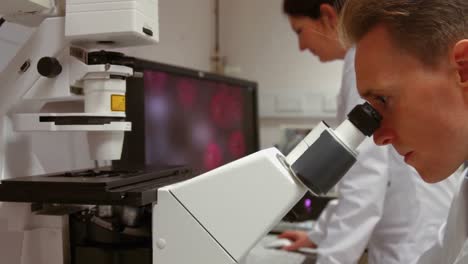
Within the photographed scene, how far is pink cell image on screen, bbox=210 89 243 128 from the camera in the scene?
1754mm

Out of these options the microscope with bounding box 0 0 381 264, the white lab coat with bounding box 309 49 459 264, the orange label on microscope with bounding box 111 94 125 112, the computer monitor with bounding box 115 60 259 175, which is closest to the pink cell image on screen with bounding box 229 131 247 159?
the computer monitor with bounding box 115 60 259 175

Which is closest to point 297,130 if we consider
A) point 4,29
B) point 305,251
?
point 305,251

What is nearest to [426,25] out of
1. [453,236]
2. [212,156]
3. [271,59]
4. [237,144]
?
[453,236]

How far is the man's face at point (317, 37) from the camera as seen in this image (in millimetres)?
1462

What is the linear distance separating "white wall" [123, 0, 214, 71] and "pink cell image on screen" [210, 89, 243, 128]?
0.28m

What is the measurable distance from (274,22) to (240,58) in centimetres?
25

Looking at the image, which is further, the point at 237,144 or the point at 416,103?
the point at 237,144

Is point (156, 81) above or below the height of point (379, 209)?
above

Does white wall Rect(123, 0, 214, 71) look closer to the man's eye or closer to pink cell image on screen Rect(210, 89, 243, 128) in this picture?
pink cell image on screen Rect(210, 89, 243, 128)

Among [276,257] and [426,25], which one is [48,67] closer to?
[426,25]

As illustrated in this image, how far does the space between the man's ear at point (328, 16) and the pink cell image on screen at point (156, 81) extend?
50cm

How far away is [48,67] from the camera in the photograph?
80 cm

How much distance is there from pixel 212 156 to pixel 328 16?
0.63 meters

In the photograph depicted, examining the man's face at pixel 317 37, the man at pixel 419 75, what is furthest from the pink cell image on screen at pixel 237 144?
the man at pixel 419 75
